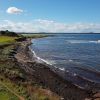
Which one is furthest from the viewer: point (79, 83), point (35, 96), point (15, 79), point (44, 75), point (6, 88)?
point (44, 75)

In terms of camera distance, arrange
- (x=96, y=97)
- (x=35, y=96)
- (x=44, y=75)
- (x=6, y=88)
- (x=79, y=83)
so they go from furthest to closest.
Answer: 1. (x=44, y=75)
2. (x=79, y=83)
3. (x=96, y=97)
4. (x=6, y=88)
5. (x=35, y=96)

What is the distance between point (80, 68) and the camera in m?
41.9

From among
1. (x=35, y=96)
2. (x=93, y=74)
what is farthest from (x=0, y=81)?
(x=93, y=74)

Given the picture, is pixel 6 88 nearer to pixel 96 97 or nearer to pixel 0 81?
pixel 0 81

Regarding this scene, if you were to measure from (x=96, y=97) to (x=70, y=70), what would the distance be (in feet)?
50.3

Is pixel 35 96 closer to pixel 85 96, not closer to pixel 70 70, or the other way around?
pixel 85 96

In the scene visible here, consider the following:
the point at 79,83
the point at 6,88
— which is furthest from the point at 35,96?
the point at 79,83

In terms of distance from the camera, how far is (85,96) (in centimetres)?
2516

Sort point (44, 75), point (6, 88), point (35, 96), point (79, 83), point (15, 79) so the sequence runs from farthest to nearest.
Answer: point (44, 75) < point (79, 83) < point (15, 79) < point (6, 88) < point (35, 96)

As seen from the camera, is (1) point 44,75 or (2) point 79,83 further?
(1) point 44,75

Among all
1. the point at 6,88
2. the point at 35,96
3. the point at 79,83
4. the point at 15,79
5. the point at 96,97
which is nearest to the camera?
the point at 35,96

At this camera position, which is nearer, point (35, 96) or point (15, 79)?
point (35, 96)

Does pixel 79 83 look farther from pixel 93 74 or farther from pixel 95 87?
pixel 93 74

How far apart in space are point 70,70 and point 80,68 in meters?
2.54
